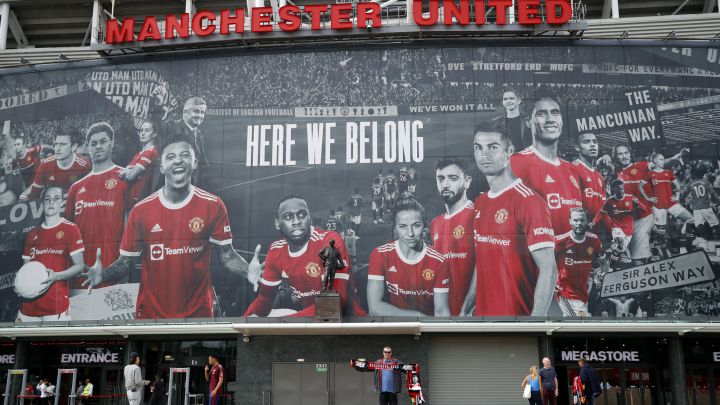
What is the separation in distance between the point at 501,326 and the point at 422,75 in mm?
9874

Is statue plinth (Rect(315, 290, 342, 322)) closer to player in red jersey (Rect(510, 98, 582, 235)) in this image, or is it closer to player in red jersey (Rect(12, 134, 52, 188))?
player in red jersey (Rect(510, 98, 582, 235))

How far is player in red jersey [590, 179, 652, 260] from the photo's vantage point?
24625mm

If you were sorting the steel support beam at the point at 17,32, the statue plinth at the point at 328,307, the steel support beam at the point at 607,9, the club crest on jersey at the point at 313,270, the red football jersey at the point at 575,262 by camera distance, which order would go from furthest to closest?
the steel support beam at the point at 17,32 → the steel support beam at the point at 607,9 → the club crest on jersey at the point at 313,270 → the red football jersey at the point at 575,262 → the statue plinth at the point at 328,307

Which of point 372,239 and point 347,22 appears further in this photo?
point 347,22

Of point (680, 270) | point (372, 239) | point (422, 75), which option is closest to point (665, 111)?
point (680, 270)

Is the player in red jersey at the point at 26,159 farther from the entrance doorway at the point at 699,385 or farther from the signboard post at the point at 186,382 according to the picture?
the entrance doorway at the point at 699,385

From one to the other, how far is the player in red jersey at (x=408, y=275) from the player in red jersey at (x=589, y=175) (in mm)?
5751

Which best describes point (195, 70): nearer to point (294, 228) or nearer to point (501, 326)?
point (294, 228)

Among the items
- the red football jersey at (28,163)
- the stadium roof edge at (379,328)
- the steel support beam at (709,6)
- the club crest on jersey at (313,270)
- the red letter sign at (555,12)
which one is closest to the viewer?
the stadium roof edge at (379,328)

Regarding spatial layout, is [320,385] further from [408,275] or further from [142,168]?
[142,168]

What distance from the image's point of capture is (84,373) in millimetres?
26203

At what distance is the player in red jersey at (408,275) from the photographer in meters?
24.2

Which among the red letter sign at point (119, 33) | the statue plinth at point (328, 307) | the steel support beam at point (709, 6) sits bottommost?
the statue plinth at point (328, 307)

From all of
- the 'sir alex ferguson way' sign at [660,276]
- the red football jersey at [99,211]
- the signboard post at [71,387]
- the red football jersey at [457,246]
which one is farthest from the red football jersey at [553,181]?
the signboard post at [71,387]
